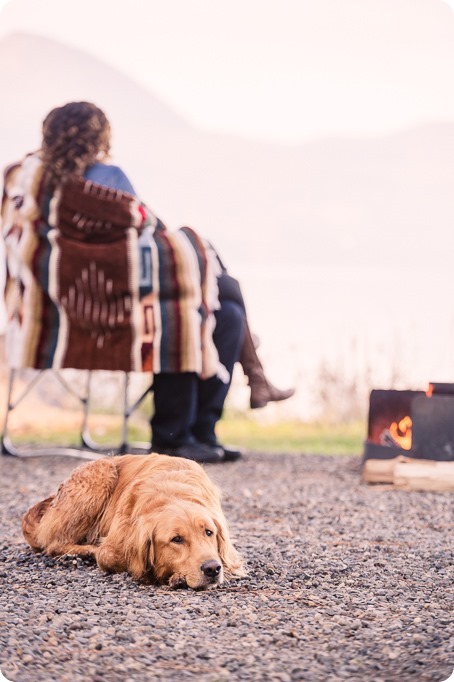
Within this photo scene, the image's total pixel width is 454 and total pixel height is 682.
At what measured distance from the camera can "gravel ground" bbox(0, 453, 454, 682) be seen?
2594mm

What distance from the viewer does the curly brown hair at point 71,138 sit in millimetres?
6473

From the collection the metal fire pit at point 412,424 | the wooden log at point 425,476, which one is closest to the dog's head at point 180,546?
the wooden log at point 425,476

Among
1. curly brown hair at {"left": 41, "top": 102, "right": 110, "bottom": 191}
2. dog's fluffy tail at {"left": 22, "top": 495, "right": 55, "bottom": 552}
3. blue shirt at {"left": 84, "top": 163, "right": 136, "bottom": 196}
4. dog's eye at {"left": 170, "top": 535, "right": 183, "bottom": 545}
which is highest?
curly brown hair at {"left": 41, "top": 102, "right": 110, "bottom": 191}

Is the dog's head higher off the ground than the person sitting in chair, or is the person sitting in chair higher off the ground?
the person sitting in chair

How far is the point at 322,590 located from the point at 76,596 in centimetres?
81

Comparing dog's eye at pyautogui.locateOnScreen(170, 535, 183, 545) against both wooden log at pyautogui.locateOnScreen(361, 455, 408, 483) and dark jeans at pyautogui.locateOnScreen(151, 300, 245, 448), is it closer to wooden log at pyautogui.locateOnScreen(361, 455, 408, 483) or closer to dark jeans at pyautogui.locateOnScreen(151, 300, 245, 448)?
wooden log at pyautogui.locateOnScreen(361, 455, 408, 483)

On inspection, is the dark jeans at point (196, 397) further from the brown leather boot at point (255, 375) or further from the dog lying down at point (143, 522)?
the dog lying down at point (143, 522)

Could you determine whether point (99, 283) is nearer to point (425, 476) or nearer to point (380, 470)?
point (380, 470)

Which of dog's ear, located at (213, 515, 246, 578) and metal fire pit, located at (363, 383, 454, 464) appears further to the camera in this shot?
metal fire pit, located at (363, 383, 454, 464)

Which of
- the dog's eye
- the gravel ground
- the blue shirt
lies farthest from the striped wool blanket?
the dog's eye

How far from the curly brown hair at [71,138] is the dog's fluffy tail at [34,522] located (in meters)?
Answer: 2.97

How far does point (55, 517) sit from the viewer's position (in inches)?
154

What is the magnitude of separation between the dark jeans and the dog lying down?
8.65 feet

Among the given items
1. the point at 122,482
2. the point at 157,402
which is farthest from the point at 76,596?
the point at 157,402
